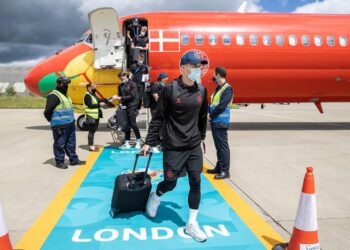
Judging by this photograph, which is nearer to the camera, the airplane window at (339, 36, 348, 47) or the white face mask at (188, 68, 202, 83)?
the white face mask at (188, 68, 202, 83)

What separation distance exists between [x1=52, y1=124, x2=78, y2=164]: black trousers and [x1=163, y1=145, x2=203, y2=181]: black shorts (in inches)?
150

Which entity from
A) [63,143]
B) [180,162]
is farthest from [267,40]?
[180,162]

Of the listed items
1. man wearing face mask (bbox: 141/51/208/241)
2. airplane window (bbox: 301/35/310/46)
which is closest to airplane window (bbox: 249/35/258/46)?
airplane window (bbox: 301/35/310/46)

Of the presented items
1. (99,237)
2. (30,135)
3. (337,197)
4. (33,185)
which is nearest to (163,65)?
(30,135)

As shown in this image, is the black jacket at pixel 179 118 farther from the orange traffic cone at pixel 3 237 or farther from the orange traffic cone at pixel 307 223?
the orange traffic cone at pixel 3 237

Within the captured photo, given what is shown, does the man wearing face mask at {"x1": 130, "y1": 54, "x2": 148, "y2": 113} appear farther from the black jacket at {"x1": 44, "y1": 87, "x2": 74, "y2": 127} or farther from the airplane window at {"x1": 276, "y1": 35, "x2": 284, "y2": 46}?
the airplane window at {"x1": 276, "y1": 35, "x2": 284, "y2": 46}

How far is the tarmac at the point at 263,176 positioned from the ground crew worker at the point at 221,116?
376 mm

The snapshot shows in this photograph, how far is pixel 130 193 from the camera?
4324 mm

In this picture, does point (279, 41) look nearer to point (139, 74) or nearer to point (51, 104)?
point (139, 74)

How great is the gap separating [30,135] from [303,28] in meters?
11.2

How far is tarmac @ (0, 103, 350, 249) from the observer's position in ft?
14.3

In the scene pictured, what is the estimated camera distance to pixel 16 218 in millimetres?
4395

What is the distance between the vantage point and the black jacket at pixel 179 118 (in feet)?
12.3

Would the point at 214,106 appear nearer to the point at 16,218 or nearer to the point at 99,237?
the point at 99,237
